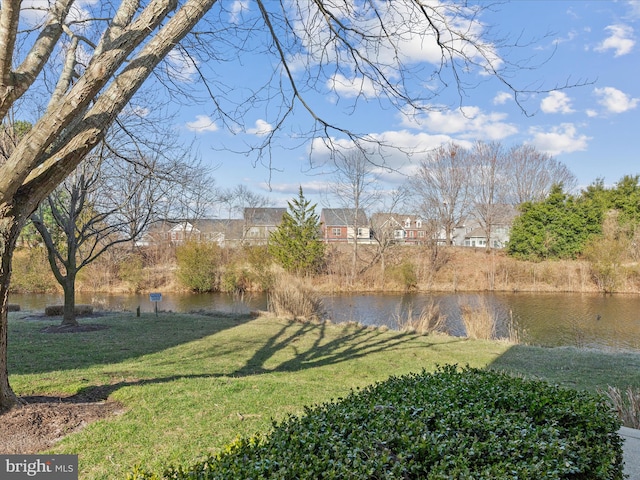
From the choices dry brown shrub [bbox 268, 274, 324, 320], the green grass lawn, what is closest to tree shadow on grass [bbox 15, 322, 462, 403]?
the green grass lawn

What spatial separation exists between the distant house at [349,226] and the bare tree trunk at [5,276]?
23.3 metres

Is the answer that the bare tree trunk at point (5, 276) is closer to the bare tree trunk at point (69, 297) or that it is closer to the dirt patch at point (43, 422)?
the dirt patch at point (43, 422)

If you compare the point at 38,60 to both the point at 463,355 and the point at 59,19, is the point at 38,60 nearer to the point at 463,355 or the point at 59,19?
the point at 59,19

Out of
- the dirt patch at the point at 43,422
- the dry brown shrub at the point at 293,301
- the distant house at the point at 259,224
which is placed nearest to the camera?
the dirt patch at the point at 43,422

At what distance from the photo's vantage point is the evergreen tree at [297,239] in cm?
2541

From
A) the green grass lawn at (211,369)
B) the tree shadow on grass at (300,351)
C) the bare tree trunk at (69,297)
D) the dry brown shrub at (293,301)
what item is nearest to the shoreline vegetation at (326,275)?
the dry brown shrub at (293,301)

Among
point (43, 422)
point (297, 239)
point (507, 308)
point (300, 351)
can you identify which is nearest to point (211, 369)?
point (300, 351)

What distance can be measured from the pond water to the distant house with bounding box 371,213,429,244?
6.78m

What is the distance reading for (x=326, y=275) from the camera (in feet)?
86.7

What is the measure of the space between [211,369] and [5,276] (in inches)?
154

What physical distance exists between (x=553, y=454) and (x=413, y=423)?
2.16ft

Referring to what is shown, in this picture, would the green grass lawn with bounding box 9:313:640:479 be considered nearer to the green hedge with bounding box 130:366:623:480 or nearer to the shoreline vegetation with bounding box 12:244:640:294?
the green hedge with bounding box 130:366:623:480

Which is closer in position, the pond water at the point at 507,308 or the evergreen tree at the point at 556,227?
the pond water at the point at 507,308

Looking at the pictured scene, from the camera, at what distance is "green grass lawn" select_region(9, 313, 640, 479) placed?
10.7ft
